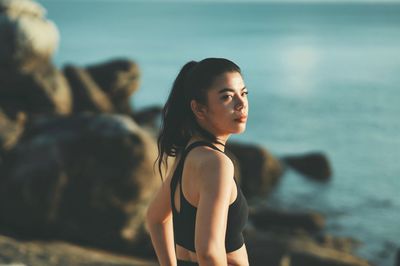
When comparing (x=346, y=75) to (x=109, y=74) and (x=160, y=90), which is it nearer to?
(x=160, y=90)

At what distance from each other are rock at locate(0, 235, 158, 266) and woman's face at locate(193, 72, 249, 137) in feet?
15.5

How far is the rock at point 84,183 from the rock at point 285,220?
7818 millimetres

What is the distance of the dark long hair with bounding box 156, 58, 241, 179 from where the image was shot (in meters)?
3.10

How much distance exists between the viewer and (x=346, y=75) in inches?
2426

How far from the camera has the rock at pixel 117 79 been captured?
2245 cm

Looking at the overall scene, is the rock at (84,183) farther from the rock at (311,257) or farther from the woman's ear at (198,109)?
the woman's ear at (198,109)

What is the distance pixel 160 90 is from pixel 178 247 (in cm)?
4420

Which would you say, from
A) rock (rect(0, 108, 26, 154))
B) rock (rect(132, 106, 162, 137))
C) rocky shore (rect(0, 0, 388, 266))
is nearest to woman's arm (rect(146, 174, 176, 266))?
rocky shore (rect(0, 0, 388, 266))

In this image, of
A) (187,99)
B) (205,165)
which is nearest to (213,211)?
(205,165)

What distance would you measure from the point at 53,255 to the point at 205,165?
6.61 meters

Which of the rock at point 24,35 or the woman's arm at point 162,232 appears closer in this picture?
the woman's arm at point 162,232

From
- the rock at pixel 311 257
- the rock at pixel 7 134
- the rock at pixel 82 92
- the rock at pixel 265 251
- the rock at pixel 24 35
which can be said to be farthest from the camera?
the rock at pixel 82 92

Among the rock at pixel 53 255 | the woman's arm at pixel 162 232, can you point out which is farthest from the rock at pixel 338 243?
the woman's arm at pixel 162 232

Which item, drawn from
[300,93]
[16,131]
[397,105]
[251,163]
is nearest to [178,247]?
[16,131]
